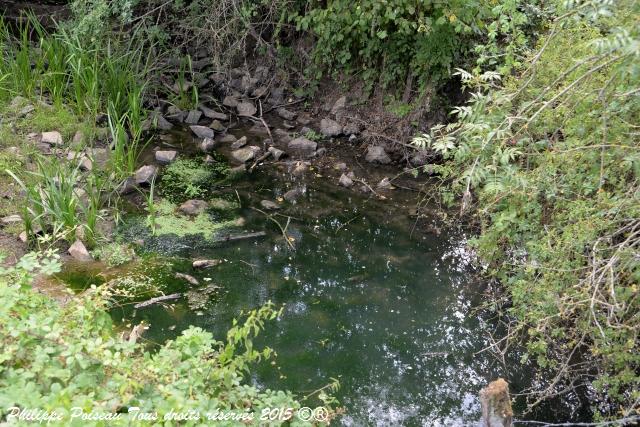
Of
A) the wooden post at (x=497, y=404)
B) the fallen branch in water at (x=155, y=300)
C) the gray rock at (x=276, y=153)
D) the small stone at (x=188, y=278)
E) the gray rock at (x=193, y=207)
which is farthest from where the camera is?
the gray rock at (x=276, y=153)

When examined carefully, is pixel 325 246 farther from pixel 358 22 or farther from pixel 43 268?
pixel 43 268

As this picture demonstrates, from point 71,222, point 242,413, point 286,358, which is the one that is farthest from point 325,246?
point 242,413

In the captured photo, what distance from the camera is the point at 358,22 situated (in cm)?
536

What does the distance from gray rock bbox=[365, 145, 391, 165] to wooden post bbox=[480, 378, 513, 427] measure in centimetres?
334

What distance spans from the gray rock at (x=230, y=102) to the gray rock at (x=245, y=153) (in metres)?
1.04

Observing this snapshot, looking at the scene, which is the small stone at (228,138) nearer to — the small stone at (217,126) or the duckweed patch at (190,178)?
the small stone at (217,126)

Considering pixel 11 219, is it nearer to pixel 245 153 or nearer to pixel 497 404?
pixel 245 153

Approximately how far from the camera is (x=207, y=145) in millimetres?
6043

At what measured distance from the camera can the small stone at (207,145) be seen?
237 inches

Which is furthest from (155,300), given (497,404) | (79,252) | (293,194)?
(497,404)

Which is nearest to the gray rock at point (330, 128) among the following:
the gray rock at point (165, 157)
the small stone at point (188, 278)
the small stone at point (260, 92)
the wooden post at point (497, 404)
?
the small stone at point (260, 92)

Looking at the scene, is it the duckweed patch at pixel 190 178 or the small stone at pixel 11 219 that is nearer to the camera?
the small stone at pixel 11 219

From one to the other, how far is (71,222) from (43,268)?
1867mm

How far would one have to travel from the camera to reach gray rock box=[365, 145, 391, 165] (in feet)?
19.2
